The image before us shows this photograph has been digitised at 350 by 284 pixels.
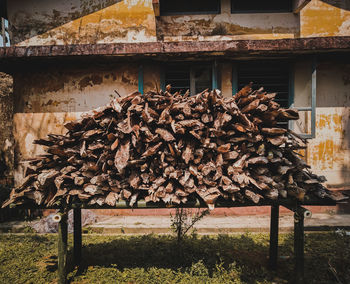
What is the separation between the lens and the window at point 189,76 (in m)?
5.25

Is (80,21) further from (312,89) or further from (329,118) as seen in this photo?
(329,118)

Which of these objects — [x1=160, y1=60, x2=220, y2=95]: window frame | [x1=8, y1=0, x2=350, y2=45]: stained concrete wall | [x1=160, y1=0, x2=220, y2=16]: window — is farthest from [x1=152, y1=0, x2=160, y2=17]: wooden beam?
[x1=160, y1=60, x2=220, y2=95]: window frame

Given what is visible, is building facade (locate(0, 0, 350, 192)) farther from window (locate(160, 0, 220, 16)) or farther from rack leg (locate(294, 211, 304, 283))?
rack leg (locate(294, 211, 304, 283))

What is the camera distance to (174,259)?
119 inches

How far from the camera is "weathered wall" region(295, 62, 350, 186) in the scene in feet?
16.8

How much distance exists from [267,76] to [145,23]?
131 inches

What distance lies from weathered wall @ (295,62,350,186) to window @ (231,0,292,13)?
1.64 metres

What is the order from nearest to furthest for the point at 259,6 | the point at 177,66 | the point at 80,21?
1. the point at 177,66
2. the point at 80,21
3. the point at 259,6

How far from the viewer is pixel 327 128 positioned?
513 centimetres

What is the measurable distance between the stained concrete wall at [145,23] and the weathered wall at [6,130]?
2673mm

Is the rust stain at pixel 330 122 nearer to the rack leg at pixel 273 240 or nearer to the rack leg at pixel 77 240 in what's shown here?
the rack leg at pixel 273 240

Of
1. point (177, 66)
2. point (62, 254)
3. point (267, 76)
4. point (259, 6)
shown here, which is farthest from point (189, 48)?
point (62, 254)

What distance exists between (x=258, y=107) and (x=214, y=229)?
115 inches

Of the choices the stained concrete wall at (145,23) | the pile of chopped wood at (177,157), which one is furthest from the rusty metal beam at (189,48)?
the pile of chopped wood at (177,157)
